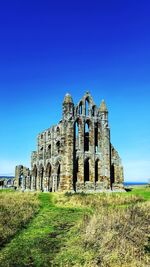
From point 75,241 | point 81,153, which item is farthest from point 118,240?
point 81,153

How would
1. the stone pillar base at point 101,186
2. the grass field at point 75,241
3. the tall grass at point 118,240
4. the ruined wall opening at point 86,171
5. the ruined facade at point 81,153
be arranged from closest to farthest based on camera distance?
1. the tall grass at point 118,240
2. the grass field at point 75,241
3. the ruined facade at point 81,153
4. the stone pillar base at point 101,186
5. the ruined wall opening at point 86,171

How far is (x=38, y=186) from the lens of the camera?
5578 cm

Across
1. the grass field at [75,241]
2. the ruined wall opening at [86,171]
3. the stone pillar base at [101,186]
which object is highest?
the ruined wall opening at [86,171]

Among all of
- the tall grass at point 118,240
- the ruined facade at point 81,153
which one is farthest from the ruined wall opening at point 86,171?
the tall grass at point 118,240

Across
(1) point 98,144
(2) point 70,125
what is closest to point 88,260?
(2) point 70,125

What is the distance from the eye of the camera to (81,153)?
151 feet

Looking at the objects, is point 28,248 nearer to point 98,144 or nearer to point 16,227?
point 16,227

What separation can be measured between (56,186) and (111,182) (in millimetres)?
8480

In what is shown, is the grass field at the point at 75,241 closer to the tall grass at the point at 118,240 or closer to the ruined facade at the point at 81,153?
the tall grass at the point at 118,240

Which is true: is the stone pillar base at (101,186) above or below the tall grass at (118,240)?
above

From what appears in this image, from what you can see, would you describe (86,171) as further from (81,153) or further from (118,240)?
(118,240)

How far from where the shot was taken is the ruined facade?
4431 cm

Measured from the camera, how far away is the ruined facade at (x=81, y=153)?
145 ft

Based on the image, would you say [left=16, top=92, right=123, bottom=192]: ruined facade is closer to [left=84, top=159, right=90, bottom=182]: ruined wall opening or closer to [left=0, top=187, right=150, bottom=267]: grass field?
[left=84, top=159, right=90, bottom=182]: ruined wall opening
